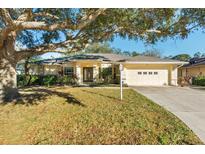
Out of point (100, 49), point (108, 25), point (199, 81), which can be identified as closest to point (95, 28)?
point (108, 25)

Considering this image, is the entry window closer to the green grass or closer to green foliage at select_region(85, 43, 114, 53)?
the green grass

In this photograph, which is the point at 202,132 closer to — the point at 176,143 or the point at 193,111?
the point at 176,143

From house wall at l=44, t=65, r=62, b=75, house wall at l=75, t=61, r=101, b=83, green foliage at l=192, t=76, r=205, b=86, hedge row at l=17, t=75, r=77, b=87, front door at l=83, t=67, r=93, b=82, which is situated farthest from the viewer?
house wall at l=44, t=65, r=62, b=75

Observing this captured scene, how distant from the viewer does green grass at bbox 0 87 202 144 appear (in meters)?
7.11

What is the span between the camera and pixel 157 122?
339 inches

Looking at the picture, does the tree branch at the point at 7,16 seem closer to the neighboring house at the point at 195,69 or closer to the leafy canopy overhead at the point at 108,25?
the leafy canopy overhead at the point at 108,25

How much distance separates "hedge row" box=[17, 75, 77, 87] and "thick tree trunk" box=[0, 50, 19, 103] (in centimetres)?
1243

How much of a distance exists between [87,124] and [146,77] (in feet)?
61.2

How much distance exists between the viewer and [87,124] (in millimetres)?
8438

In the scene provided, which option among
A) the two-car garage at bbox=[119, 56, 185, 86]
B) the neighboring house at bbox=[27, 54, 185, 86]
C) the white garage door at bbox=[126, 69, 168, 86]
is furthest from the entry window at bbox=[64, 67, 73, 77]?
the white garage door at bbox=[126, 69, 168, 86]

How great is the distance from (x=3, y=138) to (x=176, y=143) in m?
4.97

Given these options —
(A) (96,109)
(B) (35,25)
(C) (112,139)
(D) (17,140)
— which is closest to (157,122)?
(C) (112,139)

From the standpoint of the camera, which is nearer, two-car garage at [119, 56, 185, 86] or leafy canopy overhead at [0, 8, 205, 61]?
leafy canopy overhead at [0, 8, 205, 61]

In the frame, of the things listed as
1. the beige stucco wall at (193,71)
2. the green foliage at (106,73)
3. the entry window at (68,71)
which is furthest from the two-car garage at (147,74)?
the beige stucco wall at (193,71)
